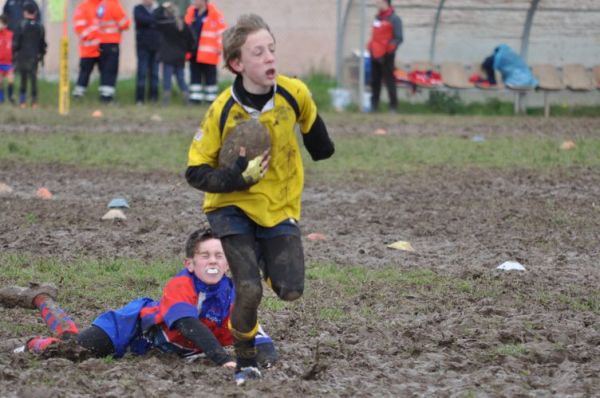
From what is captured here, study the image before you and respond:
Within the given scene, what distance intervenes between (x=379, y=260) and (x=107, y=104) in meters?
16.4

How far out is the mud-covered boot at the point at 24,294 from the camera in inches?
328

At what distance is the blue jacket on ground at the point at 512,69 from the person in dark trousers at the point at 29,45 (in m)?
9.20

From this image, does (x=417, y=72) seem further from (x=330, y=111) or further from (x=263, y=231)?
(x=263, y=231)

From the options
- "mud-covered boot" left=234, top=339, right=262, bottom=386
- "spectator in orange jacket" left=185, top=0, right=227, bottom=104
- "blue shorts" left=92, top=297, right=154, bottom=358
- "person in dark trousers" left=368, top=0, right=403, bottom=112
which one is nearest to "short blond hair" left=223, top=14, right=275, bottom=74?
"mud-covered boot" left=234, top=339, right=262, bottom=386

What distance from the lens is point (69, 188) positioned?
594 inches

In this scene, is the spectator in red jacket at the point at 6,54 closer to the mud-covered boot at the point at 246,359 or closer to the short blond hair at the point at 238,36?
the short blond hair at the point at 238,36

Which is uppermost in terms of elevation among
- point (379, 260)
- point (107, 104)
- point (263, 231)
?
point (263, 231)

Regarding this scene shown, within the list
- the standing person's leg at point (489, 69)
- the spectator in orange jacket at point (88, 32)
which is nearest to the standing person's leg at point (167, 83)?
the spectator in orange jacket at point (88, 32)

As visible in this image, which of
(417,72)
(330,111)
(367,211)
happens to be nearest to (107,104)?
(330,111)

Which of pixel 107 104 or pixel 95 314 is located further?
pixel 107 104

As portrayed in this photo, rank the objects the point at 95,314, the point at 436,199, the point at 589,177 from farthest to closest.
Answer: the point at 589,177 < the point at 436,199 < the point at 95,314

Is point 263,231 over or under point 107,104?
over

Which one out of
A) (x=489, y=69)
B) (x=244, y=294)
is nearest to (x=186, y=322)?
(x=244, y=294)

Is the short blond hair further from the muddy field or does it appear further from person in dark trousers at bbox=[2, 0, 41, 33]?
person in dark trousers at bbox=[2, 0, 41, 33]
